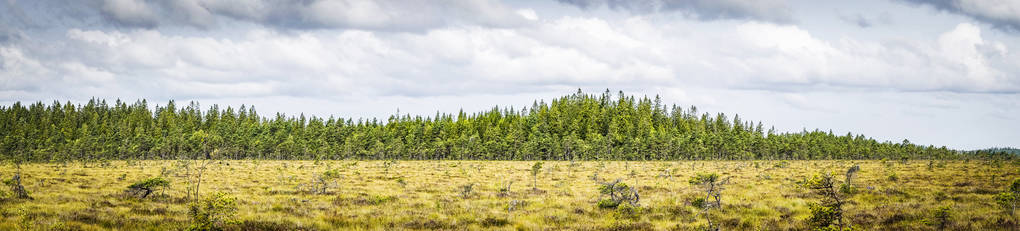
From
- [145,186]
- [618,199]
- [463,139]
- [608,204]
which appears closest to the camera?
[608,204]

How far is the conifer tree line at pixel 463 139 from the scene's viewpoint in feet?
336

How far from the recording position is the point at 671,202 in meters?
23.2

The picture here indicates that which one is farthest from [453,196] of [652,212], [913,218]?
[913,218]

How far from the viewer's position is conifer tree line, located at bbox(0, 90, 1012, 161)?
336 feet

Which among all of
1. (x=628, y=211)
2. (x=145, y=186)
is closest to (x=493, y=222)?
(x=628, y=211)

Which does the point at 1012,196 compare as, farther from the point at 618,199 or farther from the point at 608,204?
the point at 608,204

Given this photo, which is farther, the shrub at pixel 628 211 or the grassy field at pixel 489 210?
the shrub at pixel 628 211

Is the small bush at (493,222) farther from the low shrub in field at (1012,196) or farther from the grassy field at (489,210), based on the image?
the low shrub in field at (1012,196)

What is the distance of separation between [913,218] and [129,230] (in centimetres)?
2735

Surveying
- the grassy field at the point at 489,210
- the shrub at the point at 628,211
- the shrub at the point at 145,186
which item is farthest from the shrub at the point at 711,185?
the shrub at the point at 145,186

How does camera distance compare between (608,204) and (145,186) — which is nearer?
(608,204)

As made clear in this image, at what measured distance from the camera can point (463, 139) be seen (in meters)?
109

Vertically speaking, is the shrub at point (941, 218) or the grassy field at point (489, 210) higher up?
the shrub at point (941, 218)

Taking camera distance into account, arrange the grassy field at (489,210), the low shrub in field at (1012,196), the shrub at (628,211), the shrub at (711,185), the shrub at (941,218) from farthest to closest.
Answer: the shrub at (628,211)
the shrub at (711,185)
the low shrub in field at (1012,196)
the grassy field at (489,210)
the shrub at (941,218)
